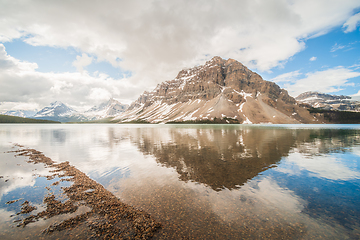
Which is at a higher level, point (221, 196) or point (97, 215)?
point (97, 215)

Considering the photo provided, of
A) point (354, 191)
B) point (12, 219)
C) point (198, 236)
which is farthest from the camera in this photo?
point (354, 191)

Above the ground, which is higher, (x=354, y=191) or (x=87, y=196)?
(x=87, y=196)

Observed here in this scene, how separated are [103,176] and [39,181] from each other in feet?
22.3

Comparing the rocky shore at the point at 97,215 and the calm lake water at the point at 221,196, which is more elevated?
the rocky shore at the point at 97,215

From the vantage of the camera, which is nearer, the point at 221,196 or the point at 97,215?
the point at 97,215

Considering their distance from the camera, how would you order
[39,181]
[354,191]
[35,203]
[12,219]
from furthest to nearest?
[39,181] < [354,191] < [35,203] < [12,219]

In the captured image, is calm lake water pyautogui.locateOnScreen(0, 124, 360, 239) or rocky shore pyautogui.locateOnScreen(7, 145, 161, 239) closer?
rocky shore pyautogui.locateOnScreen(7, 145, 161, 239)

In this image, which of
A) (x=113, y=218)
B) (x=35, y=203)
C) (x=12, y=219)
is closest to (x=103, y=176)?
(x=35, y=203)

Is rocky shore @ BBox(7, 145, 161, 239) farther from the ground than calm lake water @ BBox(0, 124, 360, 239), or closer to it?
farther from the ground

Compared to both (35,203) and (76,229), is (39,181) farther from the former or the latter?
(76,229)

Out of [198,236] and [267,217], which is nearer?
[198,236]

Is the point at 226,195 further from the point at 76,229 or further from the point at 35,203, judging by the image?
the point at 35,203

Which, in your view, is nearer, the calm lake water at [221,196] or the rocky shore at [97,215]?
the rocky shore at [97,215]

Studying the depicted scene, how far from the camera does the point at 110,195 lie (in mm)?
14422
